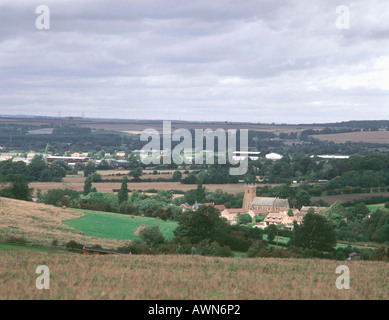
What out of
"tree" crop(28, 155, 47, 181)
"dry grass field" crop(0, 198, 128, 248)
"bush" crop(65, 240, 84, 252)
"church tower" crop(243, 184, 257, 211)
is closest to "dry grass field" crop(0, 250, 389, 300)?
"bush" crop(65, 240, 84, 252)

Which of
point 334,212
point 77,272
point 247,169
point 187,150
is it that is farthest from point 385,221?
point 187,150

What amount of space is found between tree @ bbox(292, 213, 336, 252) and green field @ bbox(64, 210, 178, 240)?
33.2ft

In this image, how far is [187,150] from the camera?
162 meters

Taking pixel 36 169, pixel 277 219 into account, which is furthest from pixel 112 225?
pixel 36 169

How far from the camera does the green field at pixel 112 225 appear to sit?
4400cm

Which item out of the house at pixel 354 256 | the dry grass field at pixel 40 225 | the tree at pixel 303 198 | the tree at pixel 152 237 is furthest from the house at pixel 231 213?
the house at pixel 354 256

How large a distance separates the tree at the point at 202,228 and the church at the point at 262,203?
40305mm

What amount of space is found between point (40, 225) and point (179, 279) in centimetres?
2561

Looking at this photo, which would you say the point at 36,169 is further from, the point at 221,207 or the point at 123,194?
the point at 221,207

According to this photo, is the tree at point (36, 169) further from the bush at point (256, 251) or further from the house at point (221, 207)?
the bush at point (256, 251)

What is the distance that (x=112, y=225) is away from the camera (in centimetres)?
4897
